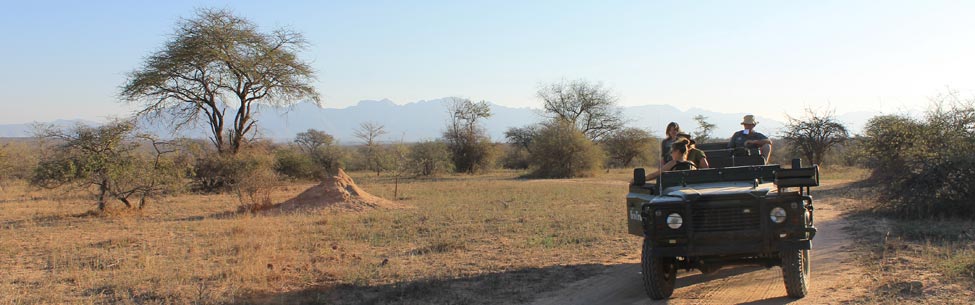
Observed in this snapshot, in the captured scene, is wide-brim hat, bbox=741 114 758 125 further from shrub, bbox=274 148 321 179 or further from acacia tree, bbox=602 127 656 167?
acacia tree, bbox=602 127 656 167

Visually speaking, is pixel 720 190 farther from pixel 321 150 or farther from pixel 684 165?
pixel 321 150

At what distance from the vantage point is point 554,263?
852cm

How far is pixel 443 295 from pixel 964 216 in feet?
29.4

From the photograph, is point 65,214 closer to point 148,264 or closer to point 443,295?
point 148,264

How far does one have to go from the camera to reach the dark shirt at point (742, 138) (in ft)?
26.3

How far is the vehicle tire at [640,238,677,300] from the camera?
230 inches

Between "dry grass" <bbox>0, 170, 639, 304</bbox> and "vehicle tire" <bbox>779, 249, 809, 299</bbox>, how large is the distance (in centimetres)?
252

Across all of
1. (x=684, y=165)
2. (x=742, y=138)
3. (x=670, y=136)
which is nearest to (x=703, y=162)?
(x=684, y=165)

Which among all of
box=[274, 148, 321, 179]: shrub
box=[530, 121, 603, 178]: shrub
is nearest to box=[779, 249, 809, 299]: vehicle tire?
box=[274, 148, 321, 179]: shrub

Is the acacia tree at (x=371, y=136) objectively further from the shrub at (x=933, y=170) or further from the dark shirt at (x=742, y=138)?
the dark shirt at (x=742, y=138)

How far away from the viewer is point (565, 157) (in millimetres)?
37781

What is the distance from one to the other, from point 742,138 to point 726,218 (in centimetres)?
309

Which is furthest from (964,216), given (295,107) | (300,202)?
(295,107)

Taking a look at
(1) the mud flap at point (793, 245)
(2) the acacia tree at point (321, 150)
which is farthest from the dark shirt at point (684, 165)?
(2) the acacia tree at point (321, 150)
